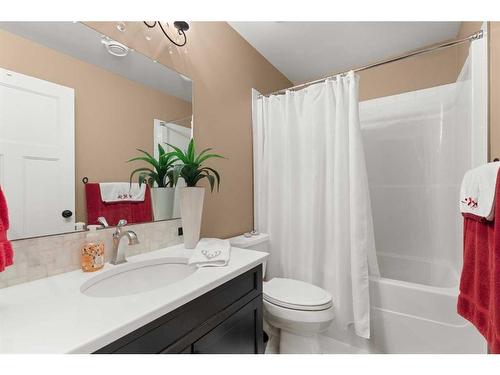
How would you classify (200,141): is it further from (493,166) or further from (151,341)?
(493,166)

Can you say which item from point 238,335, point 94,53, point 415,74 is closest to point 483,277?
point 238,335

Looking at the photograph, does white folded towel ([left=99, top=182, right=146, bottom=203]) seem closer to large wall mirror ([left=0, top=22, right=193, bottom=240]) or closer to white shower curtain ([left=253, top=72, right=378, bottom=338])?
large wall mirror ([left=0, top=22, right=193, bottom=240])

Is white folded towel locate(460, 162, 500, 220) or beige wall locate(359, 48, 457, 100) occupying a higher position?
beige wall locate(359, 48, 457, 100)

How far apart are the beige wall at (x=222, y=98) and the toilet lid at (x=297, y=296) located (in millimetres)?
510

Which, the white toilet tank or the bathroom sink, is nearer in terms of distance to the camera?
the bathroom sink

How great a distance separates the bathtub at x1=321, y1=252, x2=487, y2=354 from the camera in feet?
4.29

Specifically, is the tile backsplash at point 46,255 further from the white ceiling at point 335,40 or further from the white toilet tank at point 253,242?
the white ceiling at point 335,40

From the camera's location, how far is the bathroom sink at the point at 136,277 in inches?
36.1

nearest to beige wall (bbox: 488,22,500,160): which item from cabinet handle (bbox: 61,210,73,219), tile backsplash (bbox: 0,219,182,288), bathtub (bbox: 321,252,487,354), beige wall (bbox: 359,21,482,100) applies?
beige wall (bbox: 359,21,482,100)

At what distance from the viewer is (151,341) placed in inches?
26.9

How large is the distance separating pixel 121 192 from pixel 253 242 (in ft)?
3.02

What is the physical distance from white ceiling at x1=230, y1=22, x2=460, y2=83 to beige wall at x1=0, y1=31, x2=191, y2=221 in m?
1.11

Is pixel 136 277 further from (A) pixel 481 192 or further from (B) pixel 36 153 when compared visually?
(A) pixel 481 192
